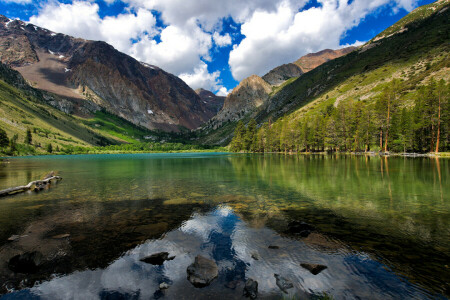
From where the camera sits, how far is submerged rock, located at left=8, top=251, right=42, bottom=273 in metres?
9.75

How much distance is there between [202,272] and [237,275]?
1.49 meters

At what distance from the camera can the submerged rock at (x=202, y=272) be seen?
8.68m

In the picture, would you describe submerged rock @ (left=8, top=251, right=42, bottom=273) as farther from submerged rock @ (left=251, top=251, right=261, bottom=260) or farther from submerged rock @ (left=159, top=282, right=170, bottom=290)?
submerged rock @ (left=251, top=251, right=261, bottom=260)

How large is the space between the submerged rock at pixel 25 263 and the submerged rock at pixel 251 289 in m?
9.42

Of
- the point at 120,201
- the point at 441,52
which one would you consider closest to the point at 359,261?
the point at 120,201

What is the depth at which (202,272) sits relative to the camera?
9.19 m

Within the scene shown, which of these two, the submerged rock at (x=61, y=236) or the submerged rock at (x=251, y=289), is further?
the submerged rock at (x=61, y=236)

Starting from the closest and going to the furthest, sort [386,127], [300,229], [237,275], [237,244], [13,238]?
[237,275] < [237,244] < [13,238] < [300,229] < [386,127]

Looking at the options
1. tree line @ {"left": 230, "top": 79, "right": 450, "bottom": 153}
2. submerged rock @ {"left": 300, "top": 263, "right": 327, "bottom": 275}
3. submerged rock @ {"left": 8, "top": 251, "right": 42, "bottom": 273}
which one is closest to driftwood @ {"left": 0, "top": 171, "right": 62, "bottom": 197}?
submerged rock @ {"left": 8, "top": 251, "right": 42, "bottom": 273}

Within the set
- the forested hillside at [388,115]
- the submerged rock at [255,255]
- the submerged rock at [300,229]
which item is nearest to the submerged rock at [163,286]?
the submerged rock at [255,255]

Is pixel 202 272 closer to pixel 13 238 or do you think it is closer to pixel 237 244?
pixel 237 244

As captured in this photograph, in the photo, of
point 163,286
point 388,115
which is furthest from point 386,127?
point 163,286

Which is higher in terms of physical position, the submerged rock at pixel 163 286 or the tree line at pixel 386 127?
the tree line at pixel 386 127

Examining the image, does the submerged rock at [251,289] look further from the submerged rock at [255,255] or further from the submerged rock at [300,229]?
the submerged rock at [300,229]
